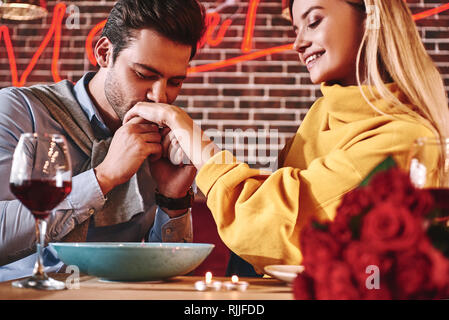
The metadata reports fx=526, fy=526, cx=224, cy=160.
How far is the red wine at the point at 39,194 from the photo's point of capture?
2.72ft

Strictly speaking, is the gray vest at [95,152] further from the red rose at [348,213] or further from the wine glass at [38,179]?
the red rose at [348,213]

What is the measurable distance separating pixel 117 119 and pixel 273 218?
0.84 meters

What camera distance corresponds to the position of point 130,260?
821 millimetres

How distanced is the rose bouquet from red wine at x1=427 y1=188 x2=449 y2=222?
20 millimetres

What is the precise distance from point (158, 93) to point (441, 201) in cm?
120

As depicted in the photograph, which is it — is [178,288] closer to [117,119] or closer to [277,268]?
[277,268]

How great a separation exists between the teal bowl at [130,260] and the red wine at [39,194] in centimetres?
7

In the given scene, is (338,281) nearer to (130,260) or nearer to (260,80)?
(130,260)

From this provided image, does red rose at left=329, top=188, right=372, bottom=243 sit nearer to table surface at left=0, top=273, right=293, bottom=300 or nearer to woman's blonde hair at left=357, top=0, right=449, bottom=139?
table surface at left=0, top=273, right=293, bottom=300

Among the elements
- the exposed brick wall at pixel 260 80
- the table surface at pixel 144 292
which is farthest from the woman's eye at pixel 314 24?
the exposed brick wall at pixel 260 80

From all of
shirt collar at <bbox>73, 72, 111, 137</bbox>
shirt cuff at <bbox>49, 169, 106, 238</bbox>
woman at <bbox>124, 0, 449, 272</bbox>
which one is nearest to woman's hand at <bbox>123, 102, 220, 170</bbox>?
woman at <bbox>124, 0, 449, 272</bbox>

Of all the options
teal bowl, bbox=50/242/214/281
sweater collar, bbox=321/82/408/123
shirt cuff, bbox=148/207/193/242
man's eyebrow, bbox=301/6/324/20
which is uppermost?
man's eyebrow, bbox=301/6/324/20

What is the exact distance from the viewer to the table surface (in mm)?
719

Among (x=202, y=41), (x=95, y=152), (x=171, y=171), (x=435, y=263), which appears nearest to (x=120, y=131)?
(x=95, y=152)
